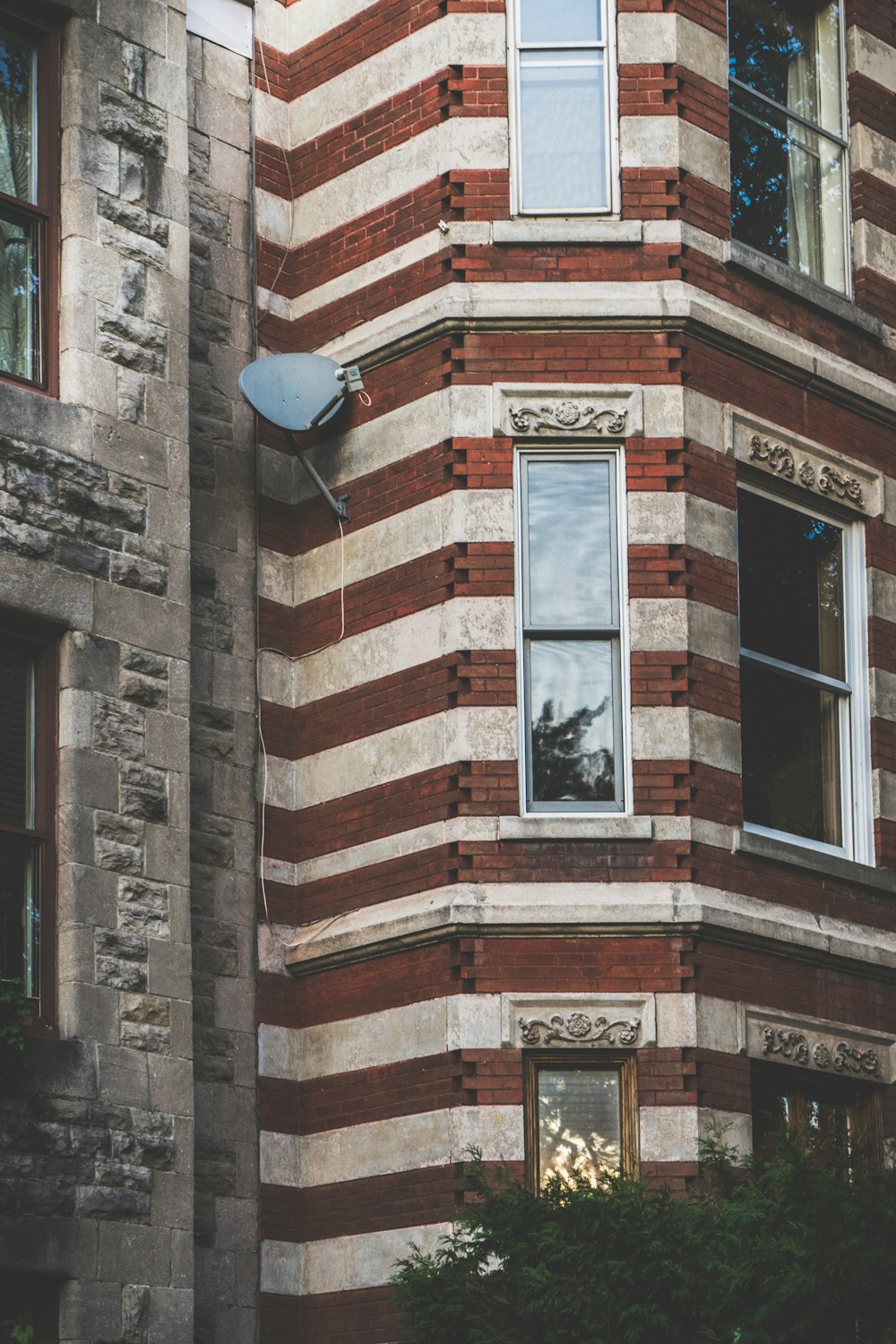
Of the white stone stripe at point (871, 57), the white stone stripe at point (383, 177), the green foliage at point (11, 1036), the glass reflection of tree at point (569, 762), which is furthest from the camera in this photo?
the white stone stripe at point (871, 57)

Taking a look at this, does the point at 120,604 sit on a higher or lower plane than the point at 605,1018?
higher

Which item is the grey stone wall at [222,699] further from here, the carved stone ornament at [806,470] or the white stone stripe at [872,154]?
the white stone stripe at [872,154]

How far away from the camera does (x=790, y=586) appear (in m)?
14.9

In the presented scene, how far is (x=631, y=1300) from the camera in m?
11.1

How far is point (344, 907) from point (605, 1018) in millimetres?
1886

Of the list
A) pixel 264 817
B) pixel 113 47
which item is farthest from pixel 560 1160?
pixel 113 47

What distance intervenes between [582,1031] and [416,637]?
2.67 meters

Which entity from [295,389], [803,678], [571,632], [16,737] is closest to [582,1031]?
[571,632]

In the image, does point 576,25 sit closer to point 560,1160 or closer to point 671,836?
point 671,836

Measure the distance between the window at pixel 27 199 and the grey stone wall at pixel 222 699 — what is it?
158 centimetres

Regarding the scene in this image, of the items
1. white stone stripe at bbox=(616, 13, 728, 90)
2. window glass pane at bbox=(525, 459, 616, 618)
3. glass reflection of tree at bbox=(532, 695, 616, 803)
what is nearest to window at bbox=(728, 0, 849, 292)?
white stone stripe at bbox=(616, 13, 728, 90)

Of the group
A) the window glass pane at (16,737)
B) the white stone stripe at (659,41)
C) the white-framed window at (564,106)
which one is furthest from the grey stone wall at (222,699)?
the white stone stripe at (659,41)

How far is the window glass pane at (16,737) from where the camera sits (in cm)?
1244

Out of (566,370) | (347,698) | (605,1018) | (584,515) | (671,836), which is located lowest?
(605,1018)
